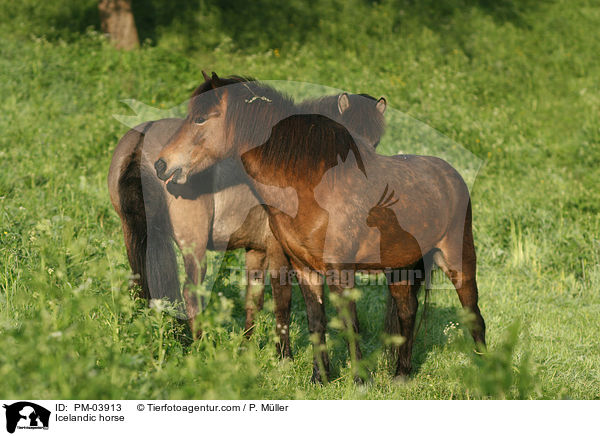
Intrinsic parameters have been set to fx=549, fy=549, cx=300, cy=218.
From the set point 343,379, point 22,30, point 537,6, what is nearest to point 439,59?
point 537,6

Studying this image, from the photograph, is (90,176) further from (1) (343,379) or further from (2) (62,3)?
(2) (62,3)

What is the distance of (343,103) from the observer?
13.3 feet

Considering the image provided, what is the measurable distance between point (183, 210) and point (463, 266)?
2291 mm

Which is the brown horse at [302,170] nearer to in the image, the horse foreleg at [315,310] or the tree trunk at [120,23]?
the horse foreleg at [315,310]

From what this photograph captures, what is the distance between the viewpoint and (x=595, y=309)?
614cm

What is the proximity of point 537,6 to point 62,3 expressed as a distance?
13707 mm

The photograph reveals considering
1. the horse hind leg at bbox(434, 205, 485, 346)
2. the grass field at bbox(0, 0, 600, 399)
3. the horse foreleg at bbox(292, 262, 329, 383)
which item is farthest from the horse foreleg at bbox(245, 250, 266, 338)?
the horse hind leg at bbox(434, 205, 485, 346)

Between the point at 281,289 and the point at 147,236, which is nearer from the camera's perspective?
the point at 147,236

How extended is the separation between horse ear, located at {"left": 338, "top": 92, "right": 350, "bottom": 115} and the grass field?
1.60 metres

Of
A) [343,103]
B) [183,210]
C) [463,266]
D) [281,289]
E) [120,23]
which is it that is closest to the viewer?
[343,103]
